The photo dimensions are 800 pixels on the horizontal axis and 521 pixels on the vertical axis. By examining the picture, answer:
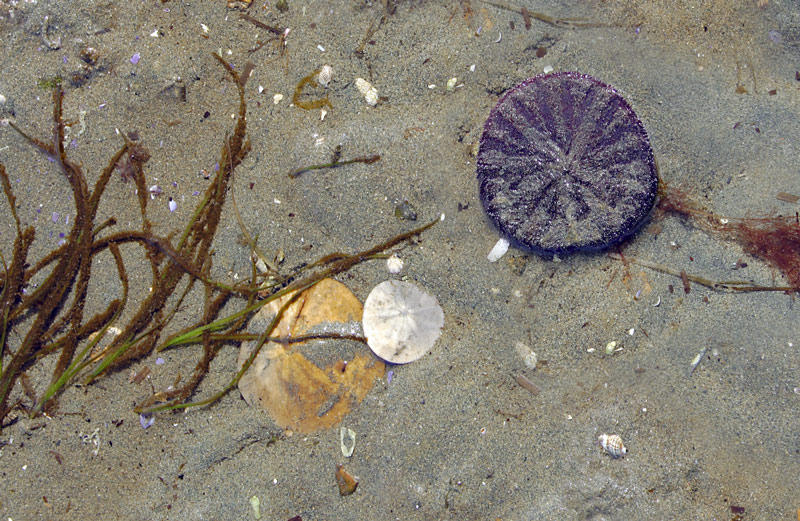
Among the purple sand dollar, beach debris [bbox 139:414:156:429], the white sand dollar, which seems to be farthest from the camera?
beach debris [bbox 139:414:156:429]

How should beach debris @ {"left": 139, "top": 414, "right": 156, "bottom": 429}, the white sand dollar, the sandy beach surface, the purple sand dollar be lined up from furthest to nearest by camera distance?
beach debris @ {"left": 139, "top": 414, "right": 156, "bottom": 429} < the white sand dollar < the sandy beach surface < the purple sand dollar

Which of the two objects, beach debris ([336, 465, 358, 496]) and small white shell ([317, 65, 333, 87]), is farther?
small white shell ([317, 65, 333, 87])

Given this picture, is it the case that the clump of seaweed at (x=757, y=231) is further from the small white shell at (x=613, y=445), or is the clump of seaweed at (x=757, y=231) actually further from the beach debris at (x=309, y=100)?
the beach debris at (x=309, y=100)

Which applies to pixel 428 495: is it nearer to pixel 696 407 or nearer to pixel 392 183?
pixel 696 407

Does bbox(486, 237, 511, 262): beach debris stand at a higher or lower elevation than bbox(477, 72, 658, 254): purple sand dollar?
lower

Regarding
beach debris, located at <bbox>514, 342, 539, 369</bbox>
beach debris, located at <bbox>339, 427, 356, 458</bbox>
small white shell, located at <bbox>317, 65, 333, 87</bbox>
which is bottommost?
beach debris, located at <bbox>339, 427, 356, 458</bbox>

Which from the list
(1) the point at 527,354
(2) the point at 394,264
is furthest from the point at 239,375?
(1) the point at 527,354

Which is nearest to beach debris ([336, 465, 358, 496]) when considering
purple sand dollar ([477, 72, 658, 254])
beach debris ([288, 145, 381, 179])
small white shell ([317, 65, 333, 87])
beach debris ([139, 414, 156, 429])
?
beach debris ([139, 414, 156, 429])

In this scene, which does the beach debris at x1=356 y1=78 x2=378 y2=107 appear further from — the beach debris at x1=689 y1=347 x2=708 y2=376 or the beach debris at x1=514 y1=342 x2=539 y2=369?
the beach debris at x1=689 y1=347 x2=708 y2=376

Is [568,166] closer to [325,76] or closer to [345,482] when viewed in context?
[325,76]
